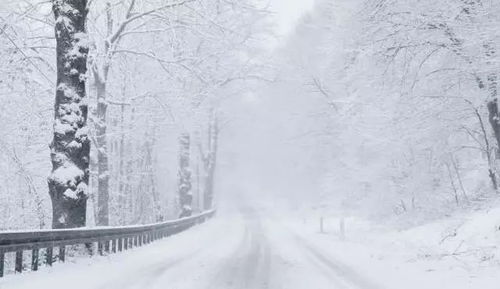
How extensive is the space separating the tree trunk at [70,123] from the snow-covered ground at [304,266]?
54.4 inches

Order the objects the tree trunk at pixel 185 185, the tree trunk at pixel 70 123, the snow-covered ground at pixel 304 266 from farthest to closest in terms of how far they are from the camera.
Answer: the tree trunk at pixel 185 185 < the tree trunk at pixel 70 123 < the snow-covered ground at pixel 304 266

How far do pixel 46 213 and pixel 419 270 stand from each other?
1310 centimetres

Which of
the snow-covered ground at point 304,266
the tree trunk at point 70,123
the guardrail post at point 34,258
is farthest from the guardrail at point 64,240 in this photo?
the tree trunk at point 70,123

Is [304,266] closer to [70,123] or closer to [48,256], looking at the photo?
[48,256]

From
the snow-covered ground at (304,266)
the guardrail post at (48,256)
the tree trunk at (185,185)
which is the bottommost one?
the snow-covered ground at (304,266)

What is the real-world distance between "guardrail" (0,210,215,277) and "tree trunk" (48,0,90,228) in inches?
24.9

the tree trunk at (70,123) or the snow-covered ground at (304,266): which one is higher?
the tree trunk at (70,123)

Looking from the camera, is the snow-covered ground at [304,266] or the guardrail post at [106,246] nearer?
the snow-covered ground at [304,266]

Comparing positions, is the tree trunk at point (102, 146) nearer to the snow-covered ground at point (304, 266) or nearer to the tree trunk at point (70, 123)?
the snow-covered ground at point (304, 266)

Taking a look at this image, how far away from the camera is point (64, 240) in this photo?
12547 mm

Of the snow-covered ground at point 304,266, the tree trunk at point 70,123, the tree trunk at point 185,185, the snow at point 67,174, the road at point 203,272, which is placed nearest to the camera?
the road at point 203,272

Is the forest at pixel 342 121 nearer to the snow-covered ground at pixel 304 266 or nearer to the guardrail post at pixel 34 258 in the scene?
the snow-covered ground at pixel 304 266

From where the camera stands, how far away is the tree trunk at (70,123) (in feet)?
44.6

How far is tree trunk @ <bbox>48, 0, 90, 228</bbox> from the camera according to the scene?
13.6 m
